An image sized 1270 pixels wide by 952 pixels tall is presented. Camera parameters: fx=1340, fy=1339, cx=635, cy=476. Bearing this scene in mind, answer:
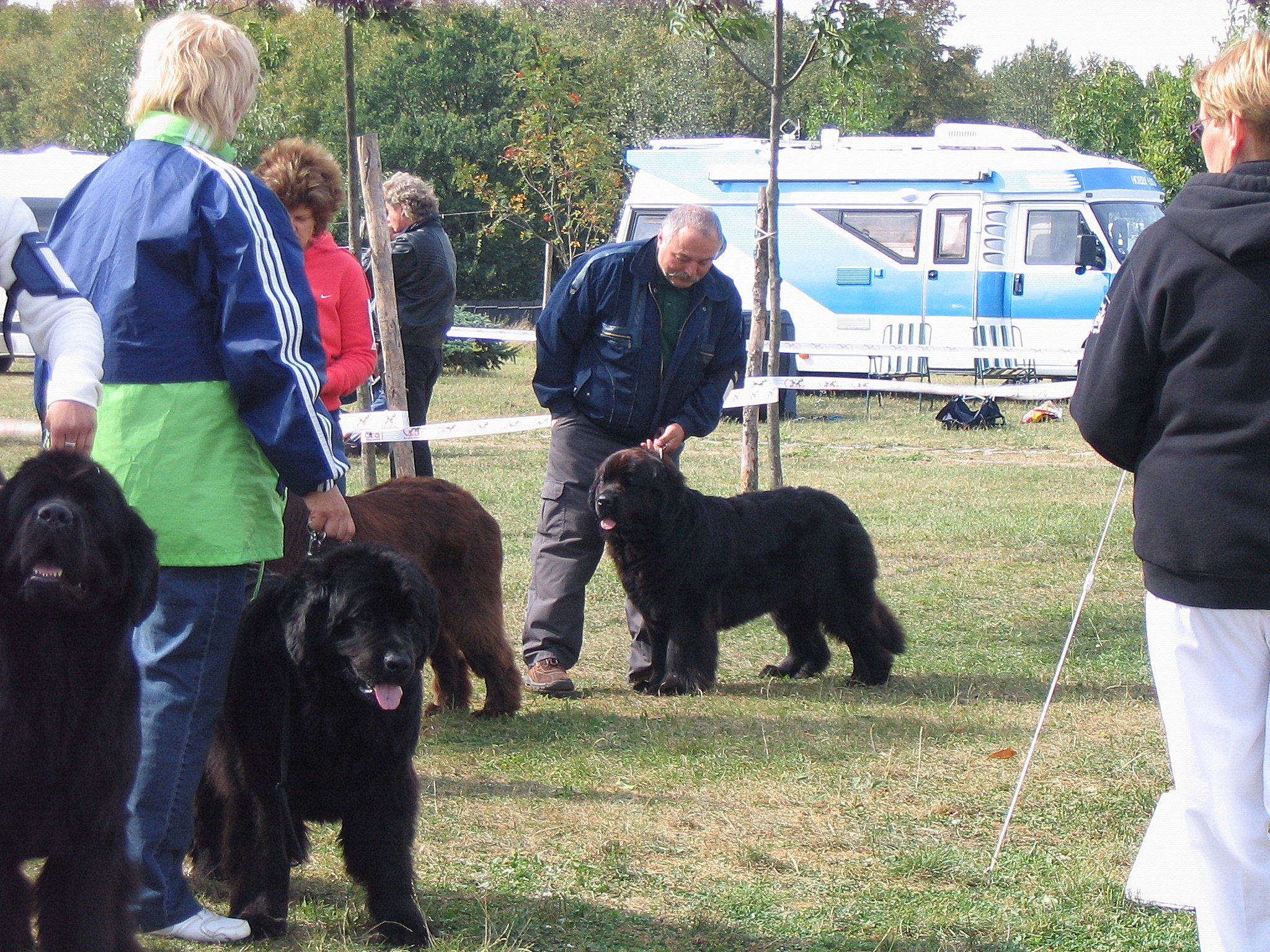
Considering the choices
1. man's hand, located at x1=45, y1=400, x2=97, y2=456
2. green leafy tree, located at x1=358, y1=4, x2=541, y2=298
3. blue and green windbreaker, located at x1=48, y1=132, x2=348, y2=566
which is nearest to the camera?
man's hand, located at x1=45, y1=400, x2=97, y2=456

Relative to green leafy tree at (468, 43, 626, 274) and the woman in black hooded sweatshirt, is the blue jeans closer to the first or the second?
the woman in black hooded sweatshirt

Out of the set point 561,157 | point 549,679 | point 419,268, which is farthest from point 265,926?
point 561,157

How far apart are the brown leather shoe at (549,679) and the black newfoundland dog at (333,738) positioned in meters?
2.59

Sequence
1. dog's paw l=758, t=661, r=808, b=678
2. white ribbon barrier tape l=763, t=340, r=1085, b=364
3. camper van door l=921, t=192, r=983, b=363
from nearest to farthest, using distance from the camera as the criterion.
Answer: dog's paw l=758, t=661, r=808, b=678 → white ribbon barrier tape l=763, t=340, r=1085, b=364 → camper van door l=921, t=192, r=983, b=363

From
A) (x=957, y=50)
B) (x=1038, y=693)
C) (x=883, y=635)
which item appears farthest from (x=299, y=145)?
(x=957, y=50)

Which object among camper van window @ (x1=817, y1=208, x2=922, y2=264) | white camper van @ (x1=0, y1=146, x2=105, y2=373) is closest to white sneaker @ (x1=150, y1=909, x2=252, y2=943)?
camper van window @ (x1=817, y1=208, x2=922, y2=264)

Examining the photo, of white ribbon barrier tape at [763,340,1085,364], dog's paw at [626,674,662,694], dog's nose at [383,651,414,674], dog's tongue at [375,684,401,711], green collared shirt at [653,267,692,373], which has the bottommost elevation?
dog's paw at [626,674,662,694]

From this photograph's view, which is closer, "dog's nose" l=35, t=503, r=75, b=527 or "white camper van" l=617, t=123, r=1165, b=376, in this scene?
"dog's nose" l=35, t=503, r=75, b=527

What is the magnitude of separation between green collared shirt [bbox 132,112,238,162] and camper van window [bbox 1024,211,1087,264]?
1802cm

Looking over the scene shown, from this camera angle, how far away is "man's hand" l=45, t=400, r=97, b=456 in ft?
8.47

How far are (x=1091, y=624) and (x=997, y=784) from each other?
2944 millimetres

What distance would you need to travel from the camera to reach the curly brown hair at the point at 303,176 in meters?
4.99

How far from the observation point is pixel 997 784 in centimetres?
475

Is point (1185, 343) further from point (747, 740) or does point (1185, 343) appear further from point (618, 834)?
point (747, 740)
